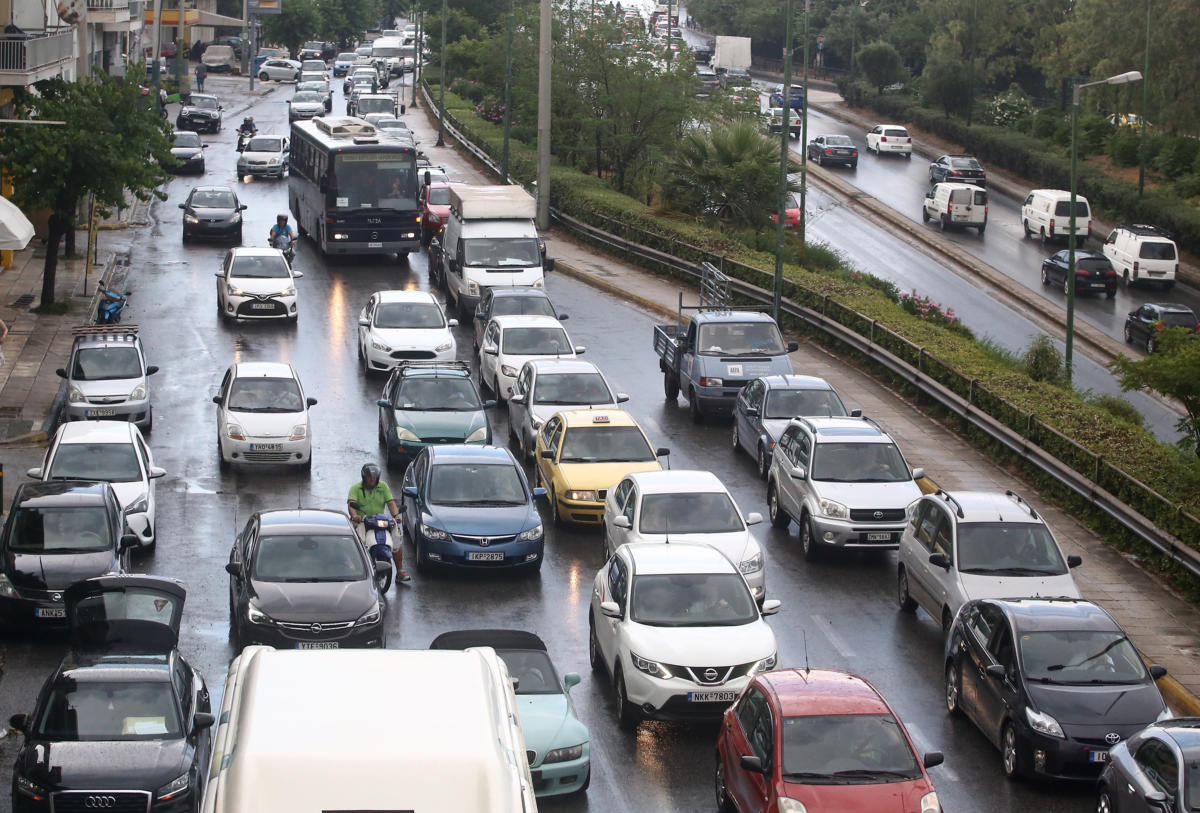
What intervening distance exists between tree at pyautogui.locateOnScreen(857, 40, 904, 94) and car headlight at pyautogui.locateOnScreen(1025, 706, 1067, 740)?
275ft

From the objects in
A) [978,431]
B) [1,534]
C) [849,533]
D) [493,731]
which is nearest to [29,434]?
[1,534]

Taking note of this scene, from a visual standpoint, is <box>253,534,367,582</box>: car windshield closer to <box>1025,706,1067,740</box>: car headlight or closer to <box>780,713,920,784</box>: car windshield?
<box>780,713,920,784</box>: car windshield

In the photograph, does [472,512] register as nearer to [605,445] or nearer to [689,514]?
[689,514]

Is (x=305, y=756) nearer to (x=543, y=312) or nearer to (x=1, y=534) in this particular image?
(x=1, y=534)

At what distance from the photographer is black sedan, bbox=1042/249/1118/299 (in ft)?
165

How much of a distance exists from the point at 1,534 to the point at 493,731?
36.9 feet

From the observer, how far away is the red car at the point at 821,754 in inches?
479

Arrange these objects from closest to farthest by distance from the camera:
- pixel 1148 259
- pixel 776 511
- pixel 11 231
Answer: pixel 11 231 < pixel 776 511 < pixel 1148 259

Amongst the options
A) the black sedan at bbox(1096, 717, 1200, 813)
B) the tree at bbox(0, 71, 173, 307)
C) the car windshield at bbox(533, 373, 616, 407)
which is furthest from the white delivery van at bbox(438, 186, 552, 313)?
the black sedan at bbox(1096, 717, 1200, 813)

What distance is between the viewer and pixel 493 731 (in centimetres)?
924

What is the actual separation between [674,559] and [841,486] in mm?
5556

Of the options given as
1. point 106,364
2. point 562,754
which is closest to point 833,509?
point 562,754

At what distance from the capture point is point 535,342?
29.4 meters

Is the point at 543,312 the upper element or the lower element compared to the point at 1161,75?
lower
